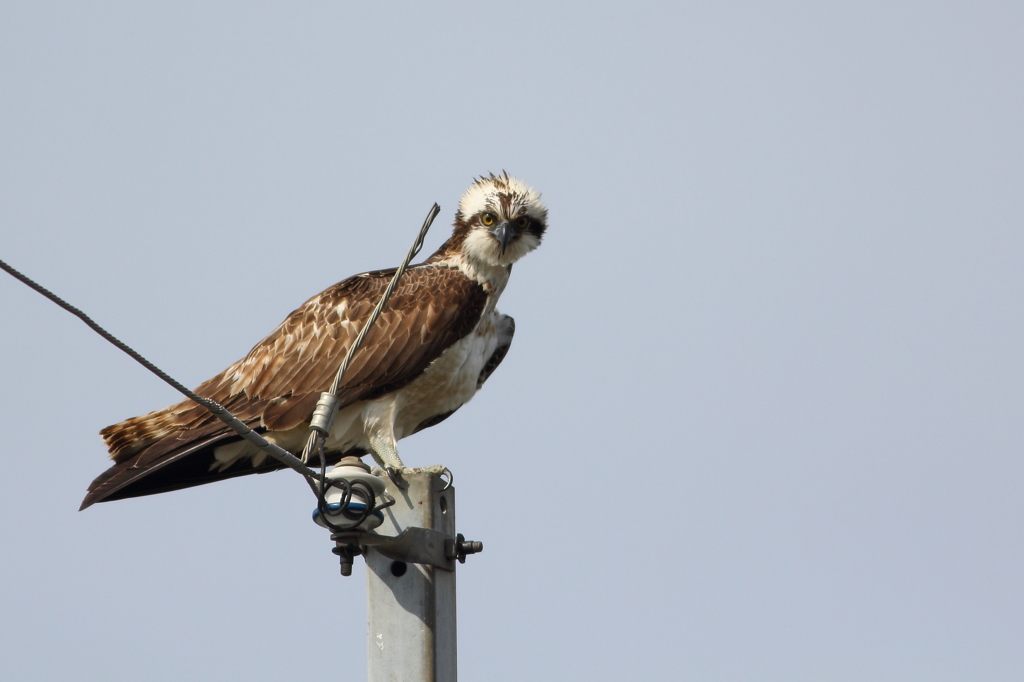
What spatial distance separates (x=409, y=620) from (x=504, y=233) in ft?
11.5

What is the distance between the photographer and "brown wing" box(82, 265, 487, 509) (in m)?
7.79

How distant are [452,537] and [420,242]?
1.44 metres

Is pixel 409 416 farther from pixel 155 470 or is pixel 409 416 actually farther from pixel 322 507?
pixel 322 507

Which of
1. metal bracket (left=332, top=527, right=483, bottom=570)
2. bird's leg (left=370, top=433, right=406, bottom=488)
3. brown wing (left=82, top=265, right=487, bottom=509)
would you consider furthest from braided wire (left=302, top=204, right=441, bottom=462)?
brown wing (left=82, top=265, right=487, bottom=509)

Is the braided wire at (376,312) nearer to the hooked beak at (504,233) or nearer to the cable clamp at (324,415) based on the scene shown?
the cable clamp at (324,415)

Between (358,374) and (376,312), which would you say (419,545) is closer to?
(376,312)

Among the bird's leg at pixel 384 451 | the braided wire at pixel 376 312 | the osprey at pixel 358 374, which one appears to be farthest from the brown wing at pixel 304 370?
the braided wire at pixel 376 312

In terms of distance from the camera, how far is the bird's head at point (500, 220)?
866 centimetres

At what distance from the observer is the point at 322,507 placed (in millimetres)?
5430

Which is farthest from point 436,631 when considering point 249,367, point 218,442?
point 249,367

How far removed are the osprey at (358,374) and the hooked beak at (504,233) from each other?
0.01 meters

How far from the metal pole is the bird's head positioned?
3023 millimetres

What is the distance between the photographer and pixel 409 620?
5.81 meters

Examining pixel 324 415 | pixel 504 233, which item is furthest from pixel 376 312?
pixel 504 233
